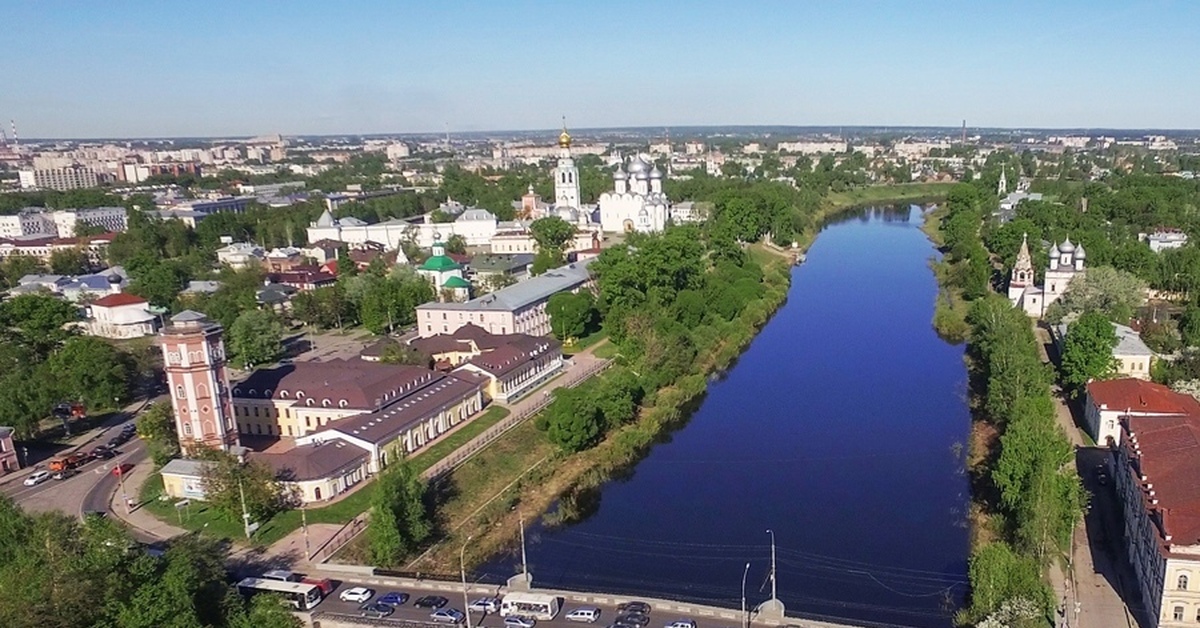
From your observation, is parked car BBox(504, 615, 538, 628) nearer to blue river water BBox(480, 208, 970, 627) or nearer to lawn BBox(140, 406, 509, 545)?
blue river water BBox(480, 208, 970, 627)

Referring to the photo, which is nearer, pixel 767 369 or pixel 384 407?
pixel 384 407

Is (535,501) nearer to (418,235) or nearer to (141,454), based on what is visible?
(141,454)

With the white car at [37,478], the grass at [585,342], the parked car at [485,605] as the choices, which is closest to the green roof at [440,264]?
the grass at [585,342]

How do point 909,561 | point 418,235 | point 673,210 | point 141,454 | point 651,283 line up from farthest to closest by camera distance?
point 673,210 → point 418,235 → point 651,283 → point 141,454 → point 909,561

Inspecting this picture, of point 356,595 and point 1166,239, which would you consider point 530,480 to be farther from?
point 1166,239

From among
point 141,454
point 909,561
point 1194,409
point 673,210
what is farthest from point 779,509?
point 673,210

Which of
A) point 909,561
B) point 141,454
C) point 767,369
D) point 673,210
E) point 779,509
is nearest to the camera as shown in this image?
point 909,561

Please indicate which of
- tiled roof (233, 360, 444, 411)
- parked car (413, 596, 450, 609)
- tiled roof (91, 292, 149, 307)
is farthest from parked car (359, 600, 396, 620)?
tiled roof (91, 292, 149, 307)
